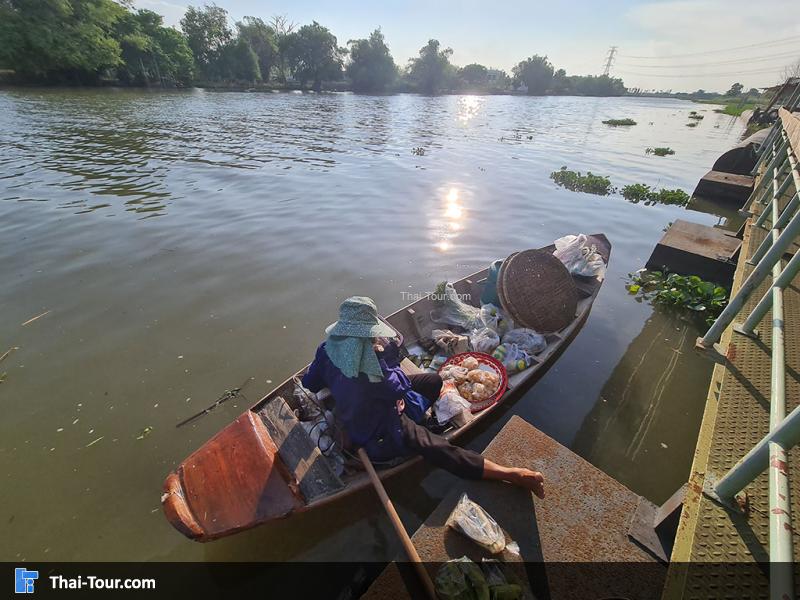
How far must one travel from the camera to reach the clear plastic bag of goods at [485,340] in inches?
203

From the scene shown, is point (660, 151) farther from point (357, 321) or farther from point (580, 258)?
point (357, 321)

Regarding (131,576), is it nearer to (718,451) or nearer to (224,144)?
(718,451)

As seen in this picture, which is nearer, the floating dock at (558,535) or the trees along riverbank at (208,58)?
the floating dock at (558,535)

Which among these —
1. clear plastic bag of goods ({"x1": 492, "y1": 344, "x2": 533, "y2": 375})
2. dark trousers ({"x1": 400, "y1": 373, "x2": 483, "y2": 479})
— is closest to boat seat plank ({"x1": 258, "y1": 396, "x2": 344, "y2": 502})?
dark trousers ({"x1": 400, "y1": 373, "x2": 483, "y2": 479})

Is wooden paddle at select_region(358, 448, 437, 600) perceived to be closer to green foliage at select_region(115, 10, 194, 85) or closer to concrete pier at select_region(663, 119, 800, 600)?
concrete pier at select_region(663, 119, 800, 600)

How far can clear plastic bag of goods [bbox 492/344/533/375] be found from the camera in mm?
4750

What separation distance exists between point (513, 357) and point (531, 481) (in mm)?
2095

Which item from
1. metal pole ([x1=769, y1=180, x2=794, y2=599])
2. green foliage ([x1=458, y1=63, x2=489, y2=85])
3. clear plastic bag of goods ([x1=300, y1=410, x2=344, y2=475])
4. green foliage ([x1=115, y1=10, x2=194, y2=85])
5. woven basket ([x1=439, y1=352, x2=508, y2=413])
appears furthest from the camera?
green foliage ([x1=458, y1=63, x2=489, y2=85])

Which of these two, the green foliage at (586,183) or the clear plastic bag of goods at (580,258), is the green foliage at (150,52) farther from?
the clear plastic bag of goods at (580,258)

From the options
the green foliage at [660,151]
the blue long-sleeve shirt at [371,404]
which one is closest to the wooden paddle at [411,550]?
the blue long-sleeve shirt at [371,404]

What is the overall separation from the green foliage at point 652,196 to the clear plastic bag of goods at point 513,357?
36.3ft

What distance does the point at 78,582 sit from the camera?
3.13m

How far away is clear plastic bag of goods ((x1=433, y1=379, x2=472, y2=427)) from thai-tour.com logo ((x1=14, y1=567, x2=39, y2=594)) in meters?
3.95

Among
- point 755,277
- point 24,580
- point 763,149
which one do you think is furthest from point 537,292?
point 763,149
